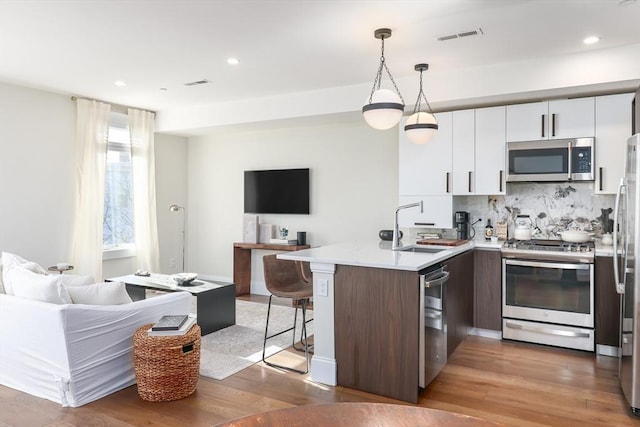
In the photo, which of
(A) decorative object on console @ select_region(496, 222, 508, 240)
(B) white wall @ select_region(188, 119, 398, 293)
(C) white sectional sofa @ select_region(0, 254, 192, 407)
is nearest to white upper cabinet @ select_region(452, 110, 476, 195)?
(A) decorative object on console @ select_region(496, 222, 508, 240)

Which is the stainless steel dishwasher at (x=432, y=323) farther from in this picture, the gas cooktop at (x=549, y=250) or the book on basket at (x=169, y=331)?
the book on basket at (x=169, y=331)

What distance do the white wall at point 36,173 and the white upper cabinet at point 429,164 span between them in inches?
166

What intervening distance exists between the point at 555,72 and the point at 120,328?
14.0ft

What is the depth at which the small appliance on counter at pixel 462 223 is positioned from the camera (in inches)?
192

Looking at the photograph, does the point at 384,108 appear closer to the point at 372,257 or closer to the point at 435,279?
the point at 372,257

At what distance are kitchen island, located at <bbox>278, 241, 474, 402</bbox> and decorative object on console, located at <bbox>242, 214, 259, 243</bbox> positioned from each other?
316cm

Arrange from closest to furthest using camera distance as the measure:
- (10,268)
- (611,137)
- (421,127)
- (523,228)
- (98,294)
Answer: (98,294), (10,268), (421,127), (611,137), (523,228)

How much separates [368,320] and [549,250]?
2.10m

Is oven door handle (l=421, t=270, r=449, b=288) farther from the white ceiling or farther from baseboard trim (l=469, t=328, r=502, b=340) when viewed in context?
the white ceiling

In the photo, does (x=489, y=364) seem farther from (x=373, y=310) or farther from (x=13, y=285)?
(x=13, y=285)

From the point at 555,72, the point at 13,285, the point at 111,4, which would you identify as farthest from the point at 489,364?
the point at 111,4

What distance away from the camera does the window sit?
625 centimetres

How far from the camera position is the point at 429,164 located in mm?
4910

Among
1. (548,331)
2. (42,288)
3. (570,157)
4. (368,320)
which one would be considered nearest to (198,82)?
(42,288)
